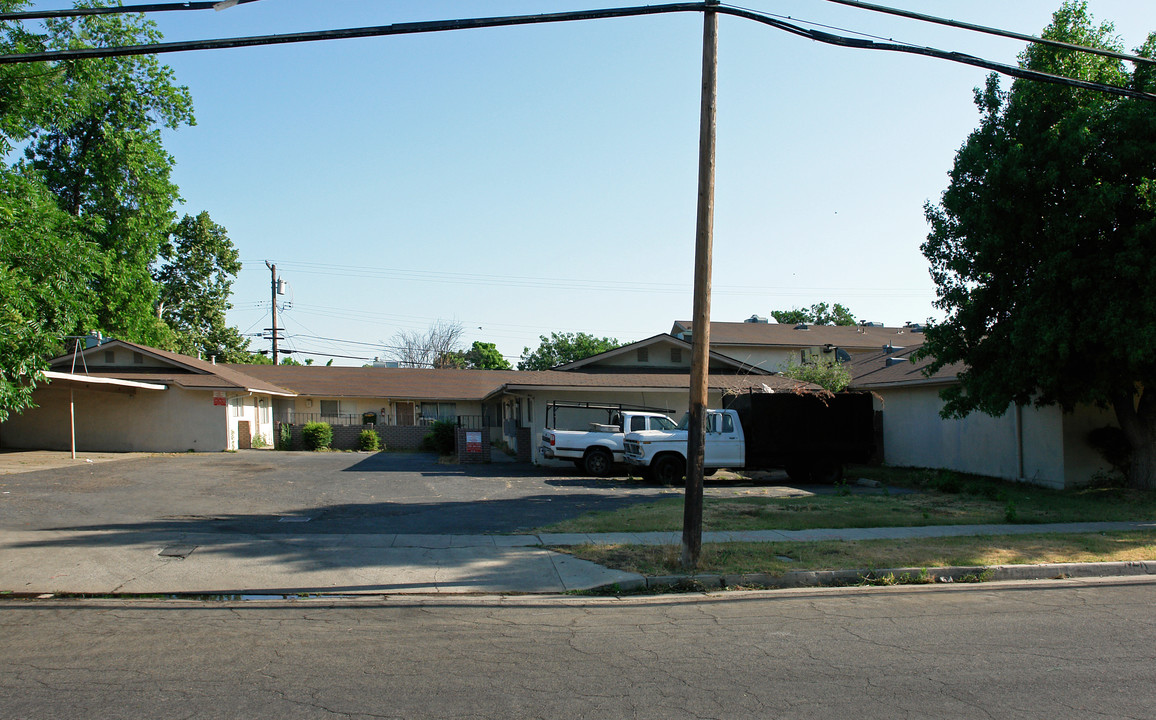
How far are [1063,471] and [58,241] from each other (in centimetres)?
2766

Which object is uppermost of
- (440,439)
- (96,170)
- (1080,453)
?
(96,170)

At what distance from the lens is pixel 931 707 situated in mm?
5273

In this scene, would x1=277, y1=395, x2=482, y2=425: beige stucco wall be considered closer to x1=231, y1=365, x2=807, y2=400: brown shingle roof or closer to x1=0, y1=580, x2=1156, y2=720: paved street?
x1=231, y1=365, x2=807, y2=400: brown shingle roof

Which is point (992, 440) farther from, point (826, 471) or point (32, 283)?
point (32, 283)

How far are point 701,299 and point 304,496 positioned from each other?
35.6 ft

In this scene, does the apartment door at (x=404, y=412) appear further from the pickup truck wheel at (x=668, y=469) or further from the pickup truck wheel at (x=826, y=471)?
the pickup truck wheel at (x=826, y=471)

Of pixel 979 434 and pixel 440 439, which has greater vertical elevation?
pixel 979 434

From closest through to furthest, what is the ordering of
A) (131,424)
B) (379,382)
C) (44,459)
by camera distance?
(44,459) → (131,424) → (379,382)

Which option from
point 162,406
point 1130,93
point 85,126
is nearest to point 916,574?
point 1130,93

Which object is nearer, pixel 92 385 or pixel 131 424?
pixel 92 385

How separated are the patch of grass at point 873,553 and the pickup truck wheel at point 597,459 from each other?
424 inches

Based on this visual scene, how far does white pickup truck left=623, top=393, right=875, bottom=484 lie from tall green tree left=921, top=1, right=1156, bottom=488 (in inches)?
115

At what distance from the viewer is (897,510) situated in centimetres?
1486

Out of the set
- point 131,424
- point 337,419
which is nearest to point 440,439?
point 337,419
